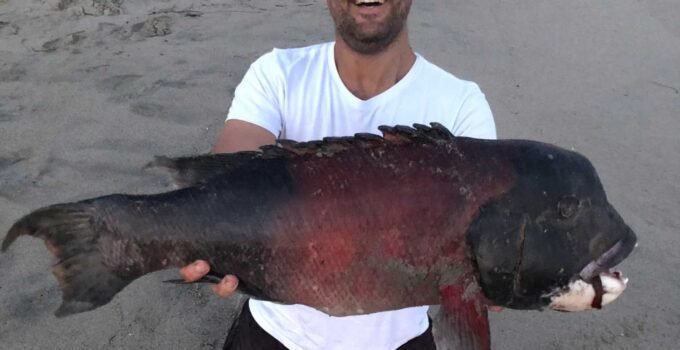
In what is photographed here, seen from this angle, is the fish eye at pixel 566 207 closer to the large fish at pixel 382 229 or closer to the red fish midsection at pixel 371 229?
the large fish at pixel 382 229

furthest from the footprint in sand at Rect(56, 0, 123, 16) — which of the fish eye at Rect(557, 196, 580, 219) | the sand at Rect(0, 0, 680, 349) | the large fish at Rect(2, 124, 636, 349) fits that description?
the fish eye at Rect(557, 196, 580, 219)

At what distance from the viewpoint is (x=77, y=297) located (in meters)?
2.08

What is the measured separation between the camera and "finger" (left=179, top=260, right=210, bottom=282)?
2.12 meters

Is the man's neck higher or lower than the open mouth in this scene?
lower

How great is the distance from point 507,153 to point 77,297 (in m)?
1.40

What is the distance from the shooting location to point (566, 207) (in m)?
2.07

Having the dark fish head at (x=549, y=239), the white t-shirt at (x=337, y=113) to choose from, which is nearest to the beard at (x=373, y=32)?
the white t-shirt at (x=337, y=113)

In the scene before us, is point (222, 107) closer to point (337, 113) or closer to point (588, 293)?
point (337, 113)

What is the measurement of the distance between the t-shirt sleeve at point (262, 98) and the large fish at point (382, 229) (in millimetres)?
749

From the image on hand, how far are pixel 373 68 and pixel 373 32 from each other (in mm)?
159

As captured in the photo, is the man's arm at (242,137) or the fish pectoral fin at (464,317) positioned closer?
the fish pectoral fin at (464,317)

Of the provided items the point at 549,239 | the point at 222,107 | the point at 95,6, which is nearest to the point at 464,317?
the point at 549,239

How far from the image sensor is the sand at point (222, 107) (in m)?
4.09

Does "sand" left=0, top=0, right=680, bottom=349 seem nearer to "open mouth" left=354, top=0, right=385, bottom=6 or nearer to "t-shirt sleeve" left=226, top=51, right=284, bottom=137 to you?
"t-shirt sleeve" left=226, top=51, right=284, bottom=137
